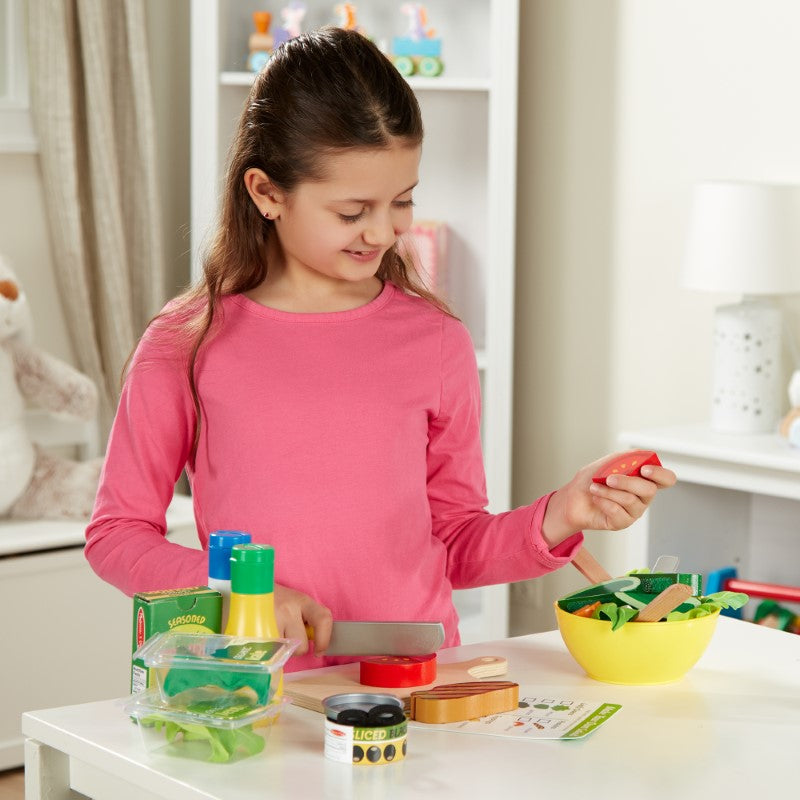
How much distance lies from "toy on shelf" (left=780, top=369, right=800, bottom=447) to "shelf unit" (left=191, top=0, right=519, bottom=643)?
2.44ft

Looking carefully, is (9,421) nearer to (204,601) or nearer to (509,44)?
(509,44)

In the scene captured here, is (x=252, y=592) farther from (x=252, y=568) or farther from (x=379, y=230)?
(x=379, y=230)

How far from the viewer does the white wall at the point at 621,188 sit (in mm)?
2742

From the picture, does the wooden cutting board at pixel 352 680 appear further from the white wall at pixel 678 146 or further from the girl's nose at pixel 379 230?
the white wall at pixel 678 146

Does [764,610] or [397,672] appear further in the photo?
[764,610]

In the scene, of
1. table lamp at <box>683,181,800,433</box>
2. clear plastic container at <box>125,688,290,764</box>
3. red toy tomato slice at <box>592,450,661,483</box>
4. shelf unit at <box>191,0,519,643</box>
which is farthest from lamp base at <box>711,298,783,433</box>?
clear plastic container at <box>125,688,290,764</box>

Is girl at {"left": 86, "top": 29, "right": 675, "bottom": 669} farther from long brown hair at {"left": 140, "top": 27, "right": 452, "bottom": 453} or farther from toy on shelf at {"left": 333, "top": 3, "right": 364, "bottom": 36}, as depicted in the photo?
toy on shelf at {"left": 333, "top": 3, "right": 364, "bottom": 36}

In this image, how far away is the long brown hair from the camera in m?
1.37

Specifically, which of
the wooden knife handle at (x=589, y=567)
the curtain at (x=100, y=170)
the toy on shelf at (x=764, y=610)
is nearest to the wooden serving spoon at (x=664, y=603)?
the wooden knife handle at (x=589, y=567)

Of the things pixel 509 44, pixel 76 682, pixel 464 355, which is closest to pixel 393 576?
pixel 464 355

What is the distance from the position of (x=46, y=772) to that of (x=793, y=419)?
167 cm

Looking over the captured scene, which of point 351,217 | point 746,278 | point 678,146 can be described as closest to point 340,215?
point 351,217

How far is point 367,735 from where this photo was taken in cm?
100

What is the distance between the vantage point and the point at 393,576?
1419mm
